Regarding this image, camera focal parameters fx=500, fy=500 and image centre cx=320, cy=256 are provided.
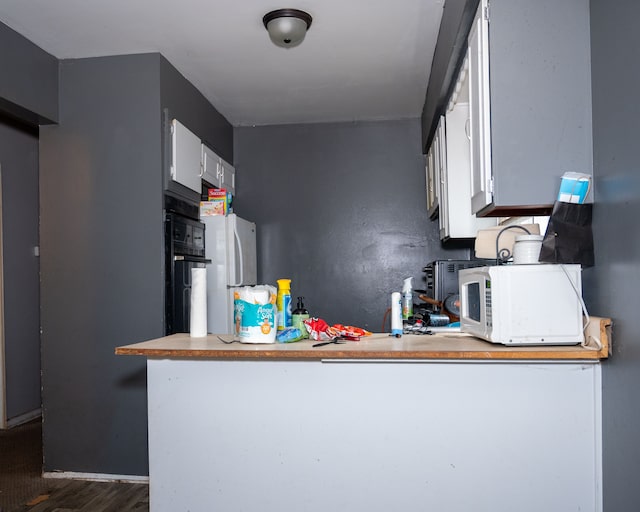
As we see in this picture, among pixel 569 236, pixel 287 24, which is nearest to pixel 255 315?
pixel 569 236

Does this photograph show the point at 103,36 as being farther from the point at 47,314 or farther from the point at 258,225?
the point at 258,225

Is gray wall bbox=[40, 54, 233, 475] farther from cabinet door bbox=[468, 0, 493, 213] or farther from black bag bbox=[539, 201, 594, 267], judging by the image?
black bag bbox=[539, 201, 594, 267]

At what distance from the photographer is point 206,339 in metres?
2.09

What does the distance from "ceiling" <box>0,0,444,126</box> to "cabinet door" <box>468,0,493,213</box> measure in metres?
0.74

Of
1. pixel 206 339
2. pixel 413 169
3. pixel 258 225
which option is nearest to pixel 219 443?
pixel 206 339

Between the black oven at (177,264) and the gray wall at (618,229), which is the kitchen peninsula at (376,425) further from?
the black oven at (177,264)

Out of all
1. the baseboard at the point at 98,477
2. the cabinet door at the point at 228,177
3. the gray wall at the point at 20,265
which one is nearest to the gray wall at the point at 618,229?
the baseboard at the point at 98,477

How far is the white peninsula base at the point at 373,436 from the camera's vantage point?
1.71m

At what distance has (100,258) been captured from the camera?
311 centimetres

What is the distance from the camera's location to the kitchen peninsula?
170 centimetres

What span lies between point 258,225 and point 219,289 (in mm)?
1077

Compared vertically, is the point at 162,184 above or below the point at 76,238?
above

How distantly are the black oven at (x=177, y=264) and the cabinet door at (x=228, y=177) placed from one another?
0.89m

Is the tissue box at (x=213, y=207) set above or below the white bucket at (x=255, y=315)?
above
